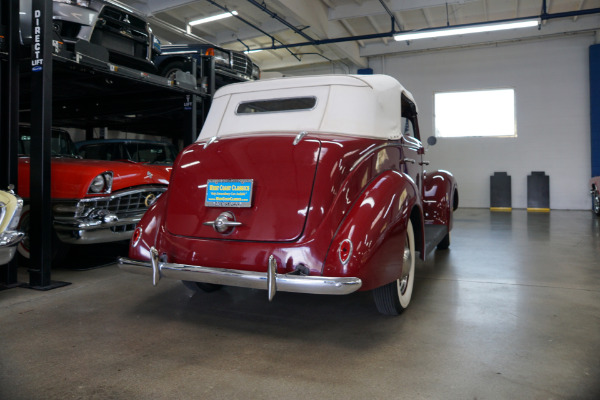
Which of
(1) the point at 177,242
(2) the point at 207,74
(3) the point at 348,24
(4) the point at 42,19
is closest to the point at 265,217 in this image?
(1) the point at 177,242

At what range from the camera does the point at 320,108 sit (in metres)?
3.15

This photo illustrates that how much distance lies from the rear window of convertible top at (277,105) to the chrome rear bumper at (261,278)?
1.39m

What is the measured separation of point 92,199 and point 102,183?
180 millimetres

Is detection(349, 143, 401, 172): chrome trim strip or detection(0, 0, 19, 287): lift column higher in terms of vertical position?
detection(0, 0, 19, 287): lift column

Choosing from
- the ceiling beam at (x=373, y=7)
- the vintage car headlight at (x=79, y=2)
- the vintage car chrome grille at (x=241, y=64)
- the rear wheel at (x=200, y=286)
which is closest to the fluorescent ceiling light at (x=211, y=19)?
the ceiling beam at (x=373, y=7)

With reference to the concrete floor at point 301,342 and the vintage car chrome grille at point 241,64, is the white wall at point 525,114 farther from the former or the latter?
the concrete floor at point 301,342

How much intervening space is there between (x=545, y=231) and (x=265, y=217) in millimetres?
6617

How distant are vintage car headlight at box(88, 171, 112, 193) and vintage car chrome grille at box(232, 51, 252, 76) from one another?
14.3 ft

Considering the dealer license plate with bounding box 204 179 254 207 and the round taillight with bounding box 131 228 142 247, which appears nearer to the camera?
the dealer license plate with bounding box 204 179 254 207

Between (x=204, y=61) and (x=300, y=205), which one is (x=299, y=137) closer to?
(x=300, y=205)

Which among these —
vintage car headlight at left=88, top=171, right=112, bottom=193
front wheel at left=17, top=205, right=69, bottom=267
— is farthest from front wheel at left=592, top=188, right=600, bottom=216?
front wheel at left=17, top=205, right=69, bottom=267

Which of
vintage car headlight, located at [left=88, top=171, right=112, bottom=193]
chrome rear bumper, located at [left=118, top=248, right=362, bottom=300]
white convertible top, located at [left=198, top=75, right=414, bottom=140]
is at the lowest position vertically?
chrome rear bumper, located at [left=118, top=248, right=362, bottom=300]

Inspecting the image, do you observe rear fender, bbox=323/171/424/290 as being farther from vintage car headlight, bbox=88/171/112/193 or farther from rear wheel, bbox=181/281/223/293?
vintage car headlight, bbox=88/171/112/193

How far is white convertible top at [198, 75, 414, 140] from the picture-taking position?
3.08 meters
